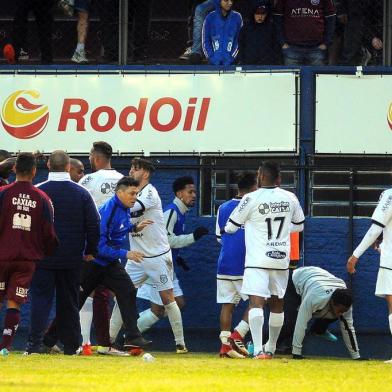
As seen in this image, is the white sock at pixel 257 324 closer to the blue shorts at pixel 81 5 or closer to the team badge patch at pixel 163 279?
the team badge patch at pixel 163 279

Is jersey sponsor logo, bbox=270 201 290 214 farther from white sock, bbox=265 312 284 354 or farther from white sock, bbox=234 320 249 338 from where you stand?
white sock, bbox=234 320 249 338

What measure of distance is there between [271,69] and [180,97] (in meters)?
1.13

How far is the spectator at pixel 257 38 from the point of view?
18.0 m

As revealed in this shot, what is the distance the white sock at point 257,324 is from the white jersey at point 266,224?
46cm

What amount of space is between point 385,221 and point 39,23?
19.2 feet

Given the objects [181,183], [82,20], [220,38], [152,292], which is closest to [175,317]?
[152,292]

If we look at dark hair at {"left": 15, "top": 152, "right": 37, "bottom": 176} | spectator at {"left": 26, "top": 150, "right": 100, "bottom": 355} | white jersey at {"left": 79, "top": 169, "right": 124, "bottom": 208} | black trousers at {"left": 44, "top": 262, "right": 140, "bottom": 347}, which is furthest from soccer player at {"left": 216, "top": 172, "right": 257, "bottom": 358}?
dark hair at {"left": 15, "top": 152, "right": 37, "bottom": 176}

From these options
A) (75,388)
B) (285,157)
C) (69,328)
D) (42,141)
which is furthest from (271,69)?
(75,388)

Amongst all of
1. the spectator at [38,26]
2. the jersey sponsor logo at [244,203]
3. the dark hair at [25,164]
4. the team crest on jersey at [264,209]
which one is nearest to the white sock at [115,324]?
the jersey sponsor logo at [244,203]

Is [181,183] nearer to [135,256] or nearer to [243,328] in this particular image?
[243,328]

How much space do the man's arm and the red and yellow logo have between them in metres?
4.64

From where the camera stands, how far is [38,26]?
18531mm

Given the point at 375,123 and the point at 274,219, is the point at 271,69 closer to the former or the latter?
the point at 375,123

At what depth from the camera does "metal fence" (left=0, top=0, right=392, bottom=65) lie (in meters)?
18.1
